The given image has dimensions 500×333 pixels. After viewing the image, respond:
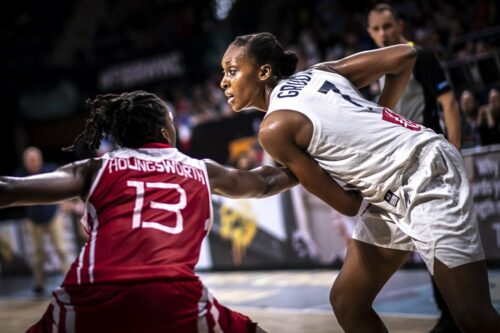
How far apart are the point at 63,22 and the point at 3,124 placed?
278cm

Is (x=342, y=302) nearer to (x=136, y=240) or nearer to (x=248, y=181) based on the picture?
(x=248, y=181)

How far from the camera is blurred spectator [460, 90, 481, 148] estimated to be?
704 cm

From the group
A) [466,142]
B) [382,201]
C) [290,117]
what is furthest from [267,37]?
[466,142]

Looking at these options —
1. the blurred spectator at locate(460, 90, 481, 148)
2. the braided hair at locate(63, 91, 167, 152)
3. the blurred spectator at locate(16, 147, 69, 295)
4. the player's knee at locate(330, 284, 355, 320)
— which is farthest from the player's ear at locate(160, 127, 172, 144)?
the blurred spectator at locate(16, 147, 69, 295)

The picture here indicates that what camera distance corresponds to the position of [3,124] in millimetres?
16469

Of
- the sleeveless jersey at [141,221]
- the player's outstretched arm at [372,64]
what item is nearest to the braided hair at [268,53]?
the player's outstretched arm at [372,64]

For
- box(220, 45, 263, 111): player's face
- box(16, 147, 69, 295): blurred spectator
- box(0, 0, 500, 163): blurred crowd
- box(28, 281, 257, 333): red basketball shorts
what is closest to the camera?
box(28, 281, 257, 333): red basketball shorts

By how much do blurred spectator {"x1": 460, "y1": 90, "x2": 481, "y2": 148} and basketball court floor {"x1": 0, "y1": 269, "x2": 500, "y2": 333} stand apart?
4.24ft

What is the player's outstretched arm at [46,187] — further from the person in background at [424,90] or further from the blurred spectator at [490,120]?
the blurred spectator at [490,120]

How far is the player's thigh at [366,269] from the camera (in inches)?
121

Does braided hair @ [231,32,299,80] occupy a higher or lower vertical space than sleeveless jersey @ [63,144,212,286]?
higher

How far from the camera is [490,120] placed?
7.07 m

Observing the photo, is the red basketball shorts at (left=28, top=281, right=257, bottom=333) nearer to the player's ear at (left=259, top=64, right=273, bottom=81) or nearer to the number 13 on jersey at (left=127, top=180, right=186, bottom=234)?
the number 13 on jersey at (left=127, top=180, right=186, bottom=234)

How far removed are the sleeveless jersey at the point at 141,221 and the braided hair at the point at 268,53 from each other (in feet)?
2.25
